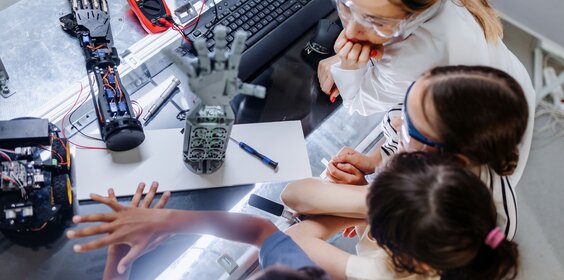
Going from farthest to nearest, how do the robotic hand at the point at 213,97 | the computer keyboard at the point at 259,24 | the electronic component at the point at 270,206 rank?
the computer keyboard at the point at 259,24
the electronic component at the point at 270,206
the robotic hand at the point at 213,97

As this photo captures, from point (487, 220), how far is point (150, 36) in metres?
0.90

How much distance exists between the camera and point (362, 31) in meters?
1.19

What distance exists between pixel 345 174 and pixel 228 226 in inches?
11.9

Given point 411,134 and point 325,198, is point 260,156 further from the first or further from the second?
point 411,134

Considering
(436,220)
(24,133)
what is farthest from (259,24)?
(436,220)

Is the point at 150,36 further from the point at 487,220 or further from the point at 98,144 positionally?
the point at 487,220

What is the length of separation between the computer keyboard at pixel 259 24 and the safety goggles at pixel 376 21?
26cm

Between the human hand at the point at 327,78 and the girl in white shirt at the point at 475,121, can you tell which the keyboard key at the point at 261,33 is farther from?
the girl in white shirt at the point at 475,121

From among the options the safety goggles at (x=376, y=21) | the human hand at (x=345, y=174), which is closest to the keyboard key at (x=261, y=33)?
the safety goggles at (x=376, y=21)

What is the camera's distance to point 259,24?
4.54 feet

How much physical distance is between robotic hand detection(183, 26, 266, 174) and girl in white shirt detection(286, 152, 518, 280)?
0.28 m

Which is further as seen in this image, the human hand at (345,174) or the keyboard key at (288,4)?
the keyboard key at (288,4)

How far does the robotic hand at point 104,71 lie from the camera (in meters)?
1.18

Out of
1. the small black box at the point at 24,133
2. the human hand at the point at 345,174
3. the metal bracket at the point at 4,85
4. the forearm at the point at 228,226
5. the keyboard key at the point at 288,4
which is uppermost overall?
the metal bracket at the point at 4,85
